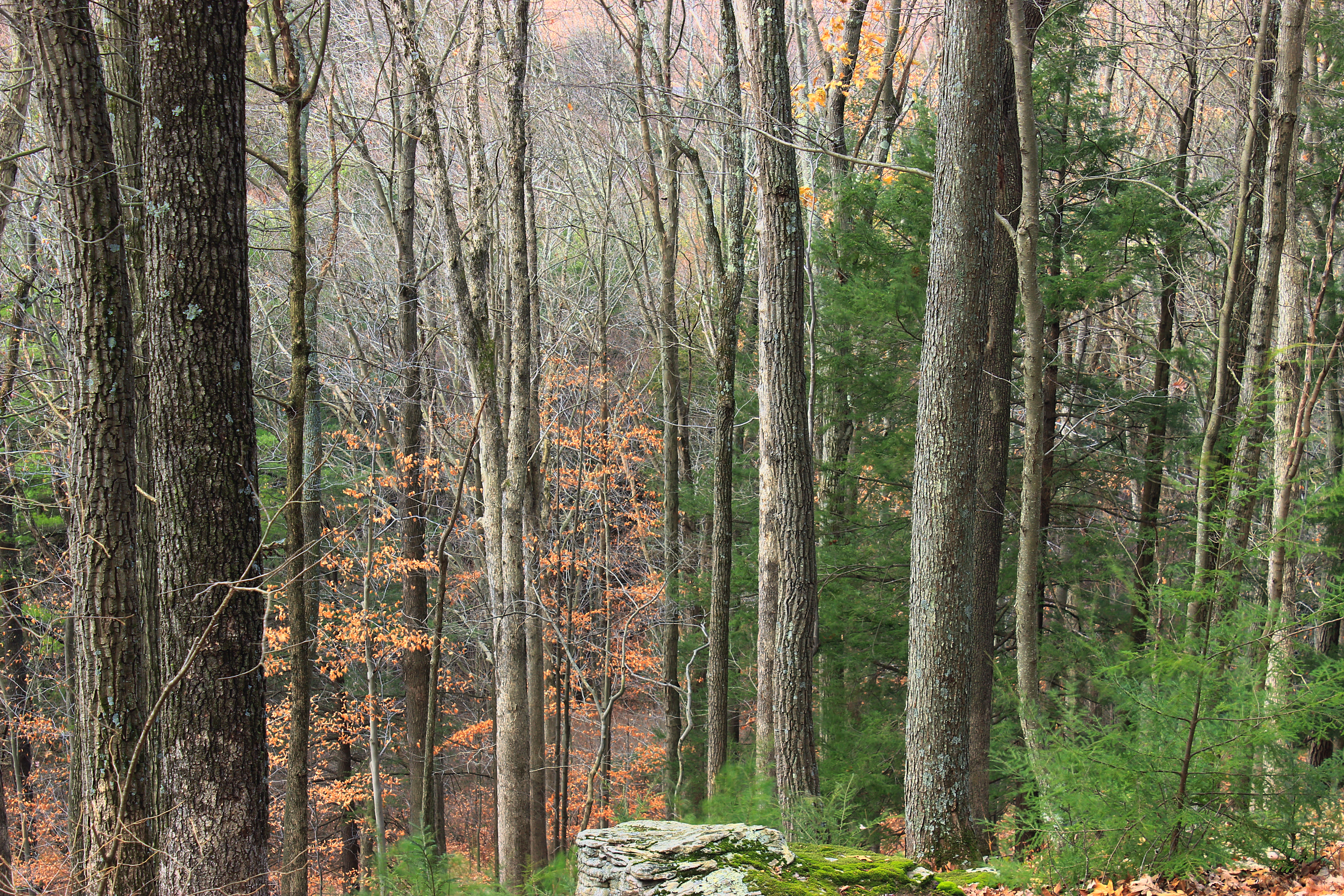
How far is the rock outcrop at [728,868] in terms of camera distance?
2.96 metres

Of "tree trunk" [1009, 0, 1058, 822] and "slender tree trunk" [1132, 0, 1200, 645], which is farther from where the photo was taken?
"slender tree trunk" [1132, 0, 1200, 645]

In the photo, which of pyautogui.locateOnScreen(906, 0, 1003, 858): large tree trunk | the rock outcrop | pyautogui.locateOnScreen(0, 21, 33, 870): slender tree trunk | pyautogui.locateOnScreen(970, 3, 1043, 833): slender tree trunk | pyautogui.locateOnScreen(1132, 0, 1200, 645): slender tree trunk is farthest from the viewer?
pyautogui.locateOnScreen(1132, 0, 1200, 645): slender tree trunk

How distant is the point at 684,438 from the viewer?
49.5ft

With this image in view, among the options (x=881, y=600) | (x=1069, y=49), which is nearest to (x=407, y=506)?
(x=881, y=600)

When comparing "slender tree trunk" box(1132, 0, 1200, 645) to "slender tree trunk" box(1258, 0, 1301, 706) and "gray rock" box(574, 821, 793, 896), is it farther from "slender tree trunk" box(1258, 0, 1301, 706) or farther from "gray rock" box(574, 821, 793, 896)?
"gray rock" box(574, 821, 793, 896)

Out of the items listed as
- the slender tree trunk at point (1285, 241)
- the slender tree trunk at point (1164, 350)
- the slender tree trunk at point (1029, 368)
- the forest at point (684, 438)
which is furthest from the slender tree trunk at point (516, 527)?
the slender tree trunk at point (1285, 241)

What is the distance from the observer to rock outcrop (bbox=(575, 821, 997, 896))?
2.96 m

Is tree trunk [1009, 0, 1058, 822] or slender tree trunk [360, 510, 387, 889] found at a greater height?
tree trunk [1009, 0, 1058, 822]

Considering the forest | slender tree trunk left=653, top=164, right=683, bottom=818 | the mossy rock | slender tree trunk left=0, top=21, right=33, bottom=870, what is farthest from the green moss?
slender tree trunk left=653, top=164, right=683, bottom=818

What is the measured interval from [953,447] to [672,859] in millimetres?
3431

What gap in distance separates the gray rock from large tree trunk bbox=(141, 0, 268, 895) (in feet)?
7.65

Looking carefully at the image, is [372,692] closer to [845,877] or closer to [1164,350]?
[845,877]

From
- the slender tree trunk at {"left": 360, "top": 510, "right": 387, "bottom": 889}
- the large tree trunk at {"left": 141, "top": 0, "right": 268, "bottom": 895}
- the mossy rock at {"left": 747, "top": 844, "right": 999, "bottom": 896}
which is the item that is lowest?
the slender tree trunk at {"left": 360, "top": 510, "right": 387, "bottom": 889}

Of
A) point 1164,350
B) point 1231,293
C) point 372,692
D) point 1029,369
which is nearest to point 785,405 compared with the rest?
point 1029,369
